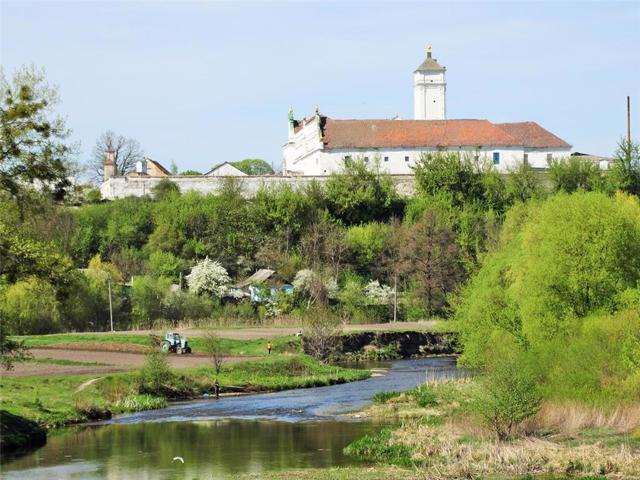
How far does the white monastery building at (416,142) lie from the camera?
11369 cm

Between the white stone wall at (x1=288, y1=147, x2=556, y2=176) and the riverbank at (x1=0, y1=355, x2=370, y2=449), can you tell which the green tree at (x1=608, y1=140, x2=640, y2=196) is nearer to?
the white stone wall at (x1=288, y1=147, x2=556, y2=176)

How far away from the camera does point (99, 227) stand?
3967 inches

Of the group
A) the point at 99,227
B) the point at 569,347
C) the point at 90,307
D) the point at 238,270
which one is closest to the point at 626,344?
the point at 569,347

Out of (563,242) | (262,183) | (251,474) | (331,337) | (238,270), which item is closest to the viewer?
(251,474)

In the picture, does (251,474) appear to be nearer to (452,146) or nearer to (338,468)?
(338,468)

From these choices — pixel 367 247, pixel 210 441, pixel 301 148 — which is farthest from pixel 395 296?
pixel 210 441

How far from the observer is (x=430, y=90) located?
4877 inches

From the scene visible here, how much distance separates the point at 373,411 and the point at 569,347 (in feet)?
26.1

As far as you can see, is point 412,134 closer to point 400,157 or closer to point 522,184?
Answer: point 400,157

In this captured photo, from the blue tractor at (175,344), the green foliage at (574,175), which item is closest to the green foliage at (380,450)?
the blue tractor at (175,344)

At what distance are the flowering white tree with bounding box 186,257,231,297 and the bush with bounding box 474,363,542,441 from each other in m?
54.1

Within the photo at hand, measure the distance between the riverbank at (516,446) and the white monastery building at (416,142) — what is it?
74.4 m

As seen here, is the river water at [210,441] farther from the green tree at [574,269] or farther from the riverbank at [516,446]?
the green tree at [574,269]

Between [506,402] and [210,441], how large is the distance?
389 inches
